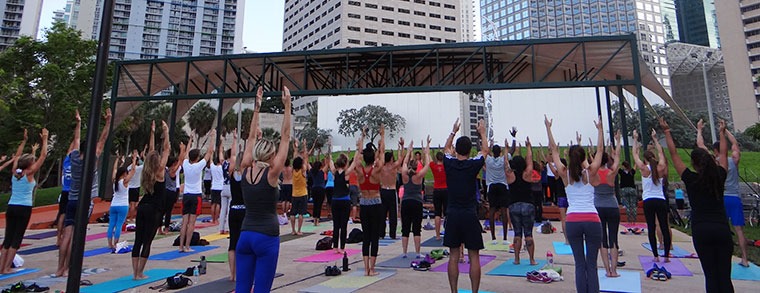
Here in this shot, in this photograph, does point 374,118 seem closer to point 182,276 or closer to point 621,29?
point 182,276

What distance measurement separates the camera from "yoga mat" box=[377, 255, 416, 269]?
20.6ft

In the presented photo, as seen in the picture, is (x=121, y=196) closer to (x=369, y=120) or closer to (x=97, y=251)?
(x=97, y=251)

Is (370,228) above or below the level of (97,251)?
above

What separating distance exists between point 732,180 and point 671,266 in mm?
1628

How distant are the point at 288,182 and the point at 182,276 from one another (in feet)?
18.7

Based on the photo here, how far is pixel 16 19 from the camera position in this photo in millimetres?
87875

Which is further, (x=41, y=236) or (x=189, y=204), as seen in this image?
(x=41, y=236)

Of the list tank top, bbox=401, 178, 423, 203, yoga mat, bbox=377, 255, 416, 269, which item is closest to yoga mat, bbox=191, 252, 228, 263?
yoga mat, bbox=377, 255, 416, 269

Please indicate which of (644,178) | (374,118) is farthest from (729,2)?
(644,178)

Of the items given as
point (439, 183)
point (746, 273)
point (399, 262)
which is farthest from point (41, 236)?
point (746, 273)

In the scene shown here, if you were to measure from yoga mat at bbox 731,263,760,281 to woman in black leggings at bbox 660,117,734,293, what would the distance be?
2.78 meters

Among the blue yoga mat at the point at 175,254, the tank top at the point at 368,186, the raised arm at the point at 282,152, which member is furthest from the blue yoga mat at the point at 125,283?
the raised arm at the point at 282,152

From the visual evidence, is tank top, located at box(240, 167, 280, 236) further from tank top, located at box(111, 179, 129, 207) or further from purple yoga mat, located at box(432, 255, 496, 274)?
tank top, located at box(111, 179, 129, 207)

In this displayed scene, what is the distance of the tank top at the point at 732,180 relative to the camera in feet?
19.7
